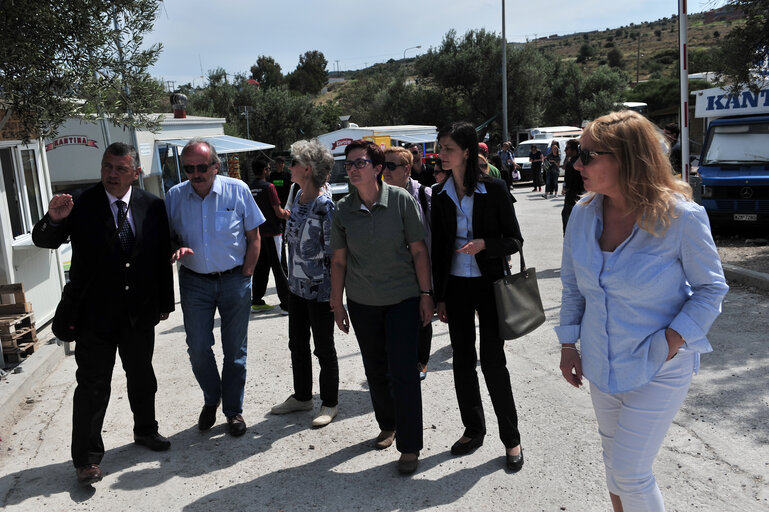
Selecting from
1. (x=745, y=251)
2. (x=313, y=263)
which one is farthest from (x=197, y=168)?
(x=745, y=251)

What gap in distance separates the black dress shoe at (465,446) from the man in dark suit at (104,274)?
6.92ft

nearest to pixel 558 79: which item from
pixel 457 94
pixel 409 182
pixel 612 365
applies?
pixel 457 94

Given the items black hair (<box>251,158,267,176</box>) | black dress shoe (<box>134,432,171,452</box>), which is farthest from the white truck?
black dress shoe (<box>134,432,171,452</box>)

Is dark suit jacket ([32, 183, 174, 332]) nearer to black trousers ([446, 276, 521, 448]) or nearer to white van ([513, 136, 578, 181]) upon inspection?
black trousers ([446, 276, 521, 448])

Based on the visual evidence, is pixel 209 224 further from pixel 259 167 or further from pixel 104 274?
pixel 259 167

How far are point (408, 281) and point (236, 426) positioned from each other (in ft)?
5.71

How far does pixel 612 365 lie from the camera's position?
A: 2.60 m

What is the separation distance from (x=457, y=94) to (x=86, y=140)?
35.2 m

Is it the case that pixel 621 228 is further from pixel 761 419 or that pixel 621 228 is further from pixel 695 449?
pixel 761 419

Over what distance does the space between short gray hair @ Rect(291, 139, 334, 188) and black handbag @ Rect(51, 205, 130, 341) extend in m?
1.45

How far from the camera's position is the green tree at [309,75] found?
87.0m

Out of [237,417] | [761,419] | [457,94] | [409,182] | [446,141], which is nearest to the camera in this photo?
[446,141]

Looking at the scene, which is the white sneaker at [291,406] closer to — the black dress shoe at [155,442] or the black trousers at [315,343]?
the black trousers at [315,343]

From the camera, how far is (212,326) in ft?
15.5
